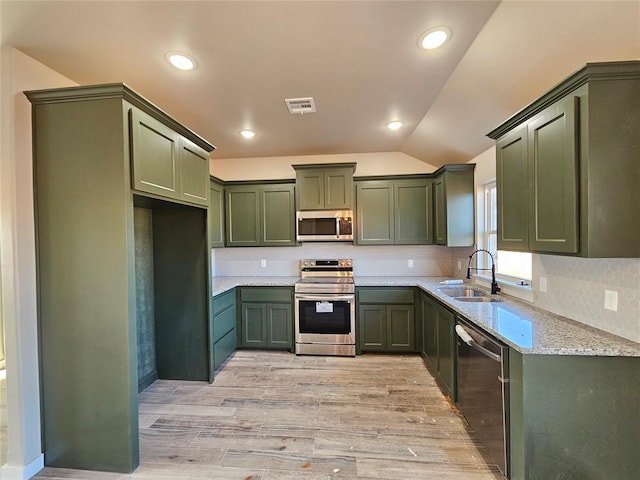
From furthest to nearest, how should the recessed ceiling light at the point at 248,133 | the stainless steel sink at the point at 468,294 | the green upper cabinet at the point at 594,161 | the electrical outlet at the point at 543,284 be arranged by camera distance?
the recessed ceiling light at the point at 248,133 < the stainless steel sink at the point at 468,294 < the electrical outlet at the point at 543,284 < the green upper cabinet at the point at 594,161

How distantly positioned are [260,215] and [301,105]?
1833 mm

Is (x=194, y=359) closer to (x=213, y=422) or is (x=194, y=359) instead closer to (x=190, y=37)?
(x=213, y=422)

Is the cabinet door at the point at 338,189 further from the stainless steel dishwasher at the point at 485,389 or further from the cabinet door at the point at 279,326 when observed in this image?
the stainless steel dishwasher at the point at 485,389

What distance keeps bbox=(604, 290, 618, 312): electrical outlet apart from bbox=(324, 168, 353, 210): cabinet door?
262 cm

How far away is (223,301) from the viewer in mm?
3434

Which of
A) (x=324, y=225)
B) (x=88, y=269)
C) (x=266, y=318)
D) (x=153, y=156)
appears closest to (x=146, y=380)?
(x=266, y=318)

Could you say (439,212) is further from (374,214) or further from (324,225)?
(324,225)

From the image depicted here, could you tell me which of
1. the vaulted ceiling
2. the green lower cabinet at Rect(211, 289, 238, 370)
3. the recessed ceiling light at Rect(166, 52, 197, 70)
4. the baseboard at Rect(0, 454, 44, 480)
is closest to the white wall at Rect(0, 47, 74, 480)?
the baseboard at Rect(0, 454, 44, 480)

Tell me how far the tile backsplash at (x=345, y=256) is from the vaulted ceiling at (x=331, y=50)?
6.20ft

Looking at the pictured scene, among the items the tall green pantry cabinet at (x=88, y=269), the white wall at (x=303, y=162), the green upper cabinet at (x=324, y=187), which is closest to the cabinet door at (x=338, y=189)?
the green upper cabinet at (x=324, y=187)

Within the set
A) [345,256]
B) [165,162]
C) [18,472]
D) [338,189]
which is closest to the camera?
[18,472]

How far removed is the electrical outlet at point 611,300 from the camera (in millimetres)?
1658

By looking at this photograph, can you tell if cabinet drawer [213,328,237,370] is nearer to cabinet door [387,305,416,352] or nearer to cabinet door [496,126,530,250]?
cabinet door [387,305,416,352]

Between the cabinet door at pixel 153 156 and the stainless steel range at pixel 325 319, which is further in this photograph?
the stainless steel range at pixel 325 319
